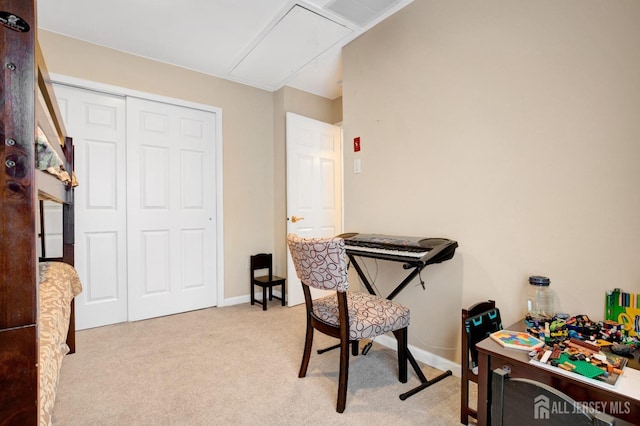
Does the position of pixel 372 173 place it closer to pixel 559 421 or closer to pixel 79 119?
pixel 559 421

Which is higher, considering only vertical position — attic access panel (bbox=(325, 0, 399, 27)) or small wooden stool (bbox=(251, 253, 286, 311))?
attic access panel (bbox=(325, 0, 399, 27))

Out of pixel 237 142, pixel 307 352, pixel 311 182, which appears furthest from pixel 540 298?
pixel 237 142

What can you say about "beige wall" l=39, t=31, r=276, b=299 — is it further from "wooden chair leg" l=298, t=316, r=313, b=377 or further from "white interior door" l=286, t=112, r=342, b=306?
"wooden chair leg" l=298, t=316, r=313, b=377

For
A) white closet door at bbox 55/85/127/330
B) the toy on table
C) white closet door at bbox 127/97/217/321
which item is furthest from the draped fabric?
the toy on table

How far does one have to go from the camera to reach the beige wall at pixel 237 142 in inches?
115

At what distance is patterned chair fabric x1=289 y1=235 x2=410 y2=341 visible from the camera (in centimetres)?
159

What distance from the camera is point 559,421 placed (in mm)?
962

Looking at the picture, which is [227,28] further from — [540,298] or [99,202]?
[540,298]

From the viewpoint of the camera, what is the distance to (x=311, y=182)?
3516 millimetres

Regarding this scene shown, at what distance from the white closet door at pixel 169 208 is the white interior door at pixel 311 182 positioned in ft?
2.73

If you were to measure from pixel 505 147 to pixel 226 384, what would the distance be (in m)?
2.09

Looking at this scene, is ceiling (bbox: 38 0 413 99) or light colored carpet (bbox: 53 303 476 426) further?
ceiling (bbox: 38 0 413 99)
